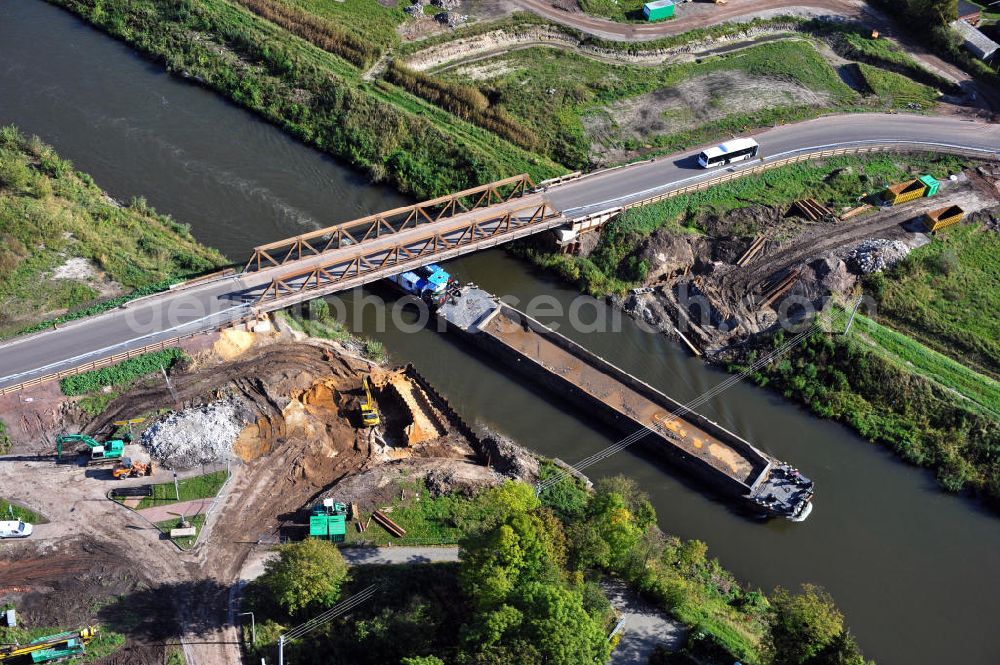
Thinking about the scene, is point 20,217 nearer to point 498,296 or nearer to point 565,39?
point 498,296

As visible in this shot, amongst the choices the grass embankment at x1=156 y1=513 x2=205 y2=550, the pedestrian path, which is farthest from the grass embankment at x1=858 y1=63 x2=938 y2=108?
the grass embankment at x1=156 y1=513 x2=205 y2=550

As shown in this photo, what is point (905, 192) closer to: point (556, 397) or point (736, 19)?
point (736, 19)

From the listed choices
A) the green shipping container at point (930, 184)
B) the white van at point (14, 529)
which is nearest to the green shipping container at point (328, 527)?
the white van at point (14, 529)

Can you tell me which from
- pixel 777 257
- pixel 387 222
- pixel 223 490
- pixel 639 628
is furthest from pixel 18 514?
pixel 777 257

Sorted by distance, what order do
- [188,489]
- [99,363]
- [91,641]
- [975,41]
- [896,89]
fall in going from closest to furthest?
[91,641]
[188,489]
[99,363]
[896,89]
[975,41]

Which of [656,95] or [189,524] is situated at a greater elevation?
[656,95]

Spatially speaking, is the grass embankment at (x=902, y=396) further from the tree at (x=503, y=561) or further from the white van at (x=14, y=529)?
the white van at (x=14, y=529)
